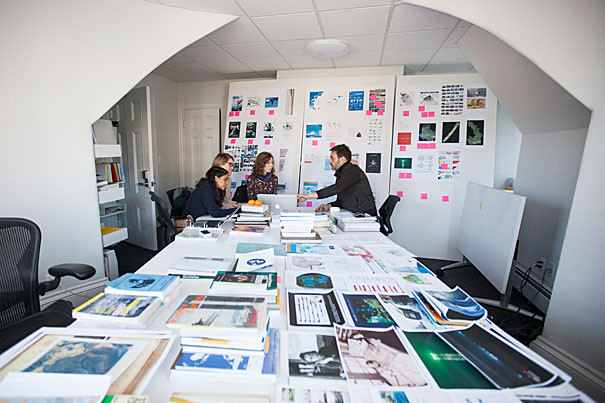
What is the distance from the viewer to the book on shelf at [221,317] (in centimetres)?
85

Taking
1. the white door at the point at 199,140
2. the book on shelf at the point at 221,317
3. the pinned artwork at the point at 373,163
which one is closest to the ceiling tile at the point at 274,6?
the pinned artwork at the point at 373,163

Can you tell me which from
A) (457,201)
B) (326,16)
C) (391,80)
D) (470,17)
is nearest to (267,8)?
(326,16)

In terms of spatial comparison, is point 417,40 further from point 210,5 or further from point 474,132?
point 210,5

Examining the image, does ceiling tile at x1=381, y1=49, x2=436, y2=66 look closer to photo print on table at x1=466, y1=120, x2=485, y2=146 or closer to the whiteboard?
photo print on table at x1=466, y1=120, x2=485, y2=146

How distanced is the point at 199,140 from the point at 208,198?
311cm

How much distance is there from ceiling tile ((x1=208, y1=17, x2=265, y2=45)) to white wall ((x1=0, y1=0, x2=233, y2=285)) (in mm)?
270

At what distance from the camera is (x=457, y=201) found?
4039 millimetres

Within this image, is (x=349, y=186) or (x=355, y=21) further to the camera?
(x=349, y=186)

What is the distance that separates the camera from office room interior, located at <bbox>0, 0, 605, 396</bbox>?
65.2 inches

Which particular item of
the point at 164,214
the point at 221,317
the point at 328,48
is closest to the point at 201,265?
the point at 221,317

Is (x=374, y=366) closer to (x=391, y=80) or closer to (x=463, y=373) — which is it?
(x=463, y=373)

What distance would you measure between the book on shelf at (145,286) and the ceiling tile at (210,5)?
244 centimetres

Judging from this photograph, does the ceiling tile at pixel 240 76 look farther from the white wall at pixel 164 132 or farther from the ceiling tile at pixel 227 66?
the white wall at pixel 164 132

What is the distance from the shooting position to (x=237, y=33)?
323cm
